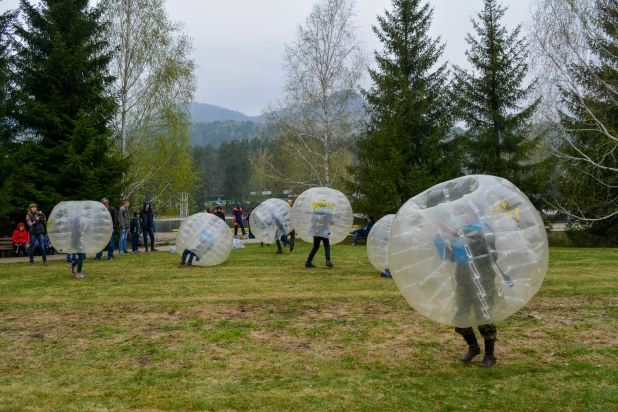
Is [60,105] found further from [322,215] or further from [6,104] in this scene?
[322,215]

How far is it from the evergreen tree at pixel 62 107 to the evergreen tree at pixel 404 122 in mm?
11347

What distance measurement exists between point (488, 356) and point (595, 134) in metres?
20.2

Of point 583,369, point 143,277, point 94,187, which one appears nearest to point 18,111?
point 94,187

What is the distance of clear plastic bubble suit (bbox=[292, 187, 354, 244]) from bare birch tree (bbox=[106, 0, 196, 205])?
43.7ft

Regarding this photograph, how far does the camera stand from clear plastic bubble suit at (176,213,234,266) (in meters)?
13.4

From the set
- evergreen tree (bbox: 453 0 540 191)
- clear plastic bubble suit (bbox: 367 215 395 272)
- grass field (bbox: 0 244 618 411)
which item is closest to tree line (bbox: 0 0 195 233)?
grass field (bbox: 0 244 618 411)

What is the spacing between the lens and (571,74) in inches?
818

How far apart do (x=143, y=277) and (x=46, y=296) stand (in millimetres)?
2667

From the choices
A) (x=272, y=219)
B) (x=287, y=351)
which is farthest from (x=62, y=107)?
(x=287, y=351)

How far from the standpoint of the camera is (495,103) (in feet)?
80.6

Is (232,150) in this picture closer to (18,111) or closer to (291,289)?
(18,111)

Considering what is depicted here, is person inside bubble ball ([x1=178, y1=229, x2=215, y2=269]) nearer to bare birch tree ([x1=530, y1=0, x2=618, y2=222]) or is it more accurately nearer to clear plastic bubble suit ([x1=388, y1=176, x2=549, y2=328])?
clear plastic bubble suit ([x1=388, y1=176, x2=549, y2=328])

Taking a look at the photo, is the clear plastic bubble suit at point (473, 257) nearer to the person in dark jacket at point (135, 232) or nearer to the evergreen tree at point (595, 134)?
the person in dark jacket at point (135, 232)

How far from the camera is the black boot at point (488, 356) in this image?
5.23m
